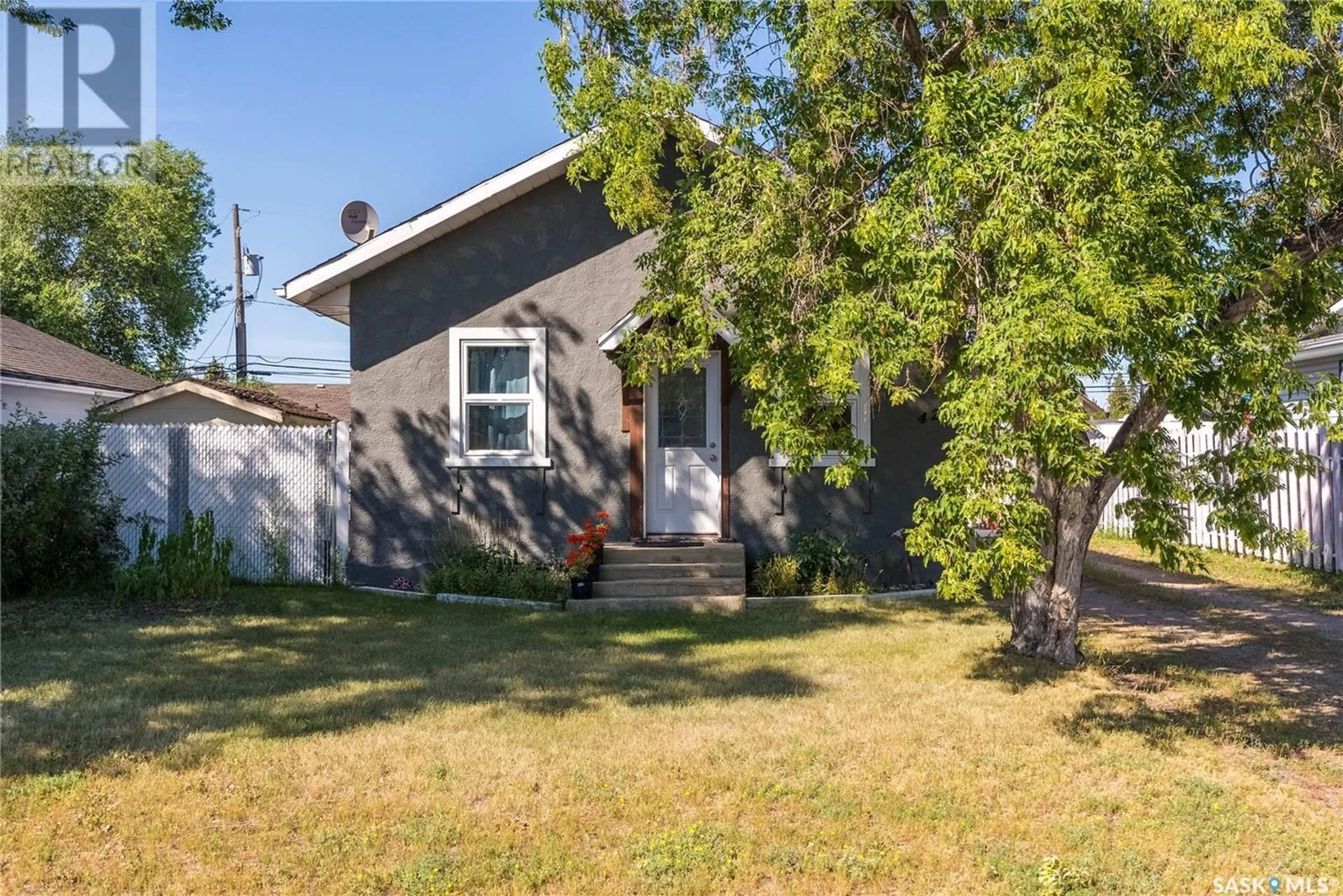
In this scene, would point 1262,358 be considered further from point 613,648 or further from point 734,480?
point 734,480

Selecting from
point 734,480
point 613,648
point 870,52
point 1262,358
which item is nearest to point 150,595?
point 613,648

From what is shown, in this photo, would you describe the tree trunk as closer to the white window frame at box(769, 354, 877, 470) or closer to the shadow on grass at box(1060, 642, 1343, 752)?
the shadow on grass at box(1060, 642, 1343, 752)

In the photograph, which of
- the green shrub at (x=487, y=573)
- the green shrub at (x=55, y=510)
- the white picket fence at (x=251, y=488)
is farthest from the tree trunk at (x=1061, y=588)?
the green shrub at (x=55, y=510)

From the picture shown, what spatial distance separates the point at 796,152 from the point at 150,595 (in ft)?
27.4

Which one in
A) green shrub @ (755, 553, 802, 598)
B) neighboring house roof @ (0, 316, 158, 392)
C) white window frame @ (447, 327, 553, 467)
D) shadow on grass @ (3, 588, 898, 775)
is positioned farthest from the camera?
neighboring house roof @ (0, 316, 158, 392)

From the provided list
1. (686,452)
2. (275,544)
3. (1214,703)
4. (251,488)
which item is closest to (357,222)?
(251,488)

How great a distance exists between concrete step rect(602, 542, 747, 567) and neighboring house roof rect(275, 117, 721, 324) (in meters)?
4.56

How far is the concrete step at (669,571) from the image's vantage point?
35.8ft

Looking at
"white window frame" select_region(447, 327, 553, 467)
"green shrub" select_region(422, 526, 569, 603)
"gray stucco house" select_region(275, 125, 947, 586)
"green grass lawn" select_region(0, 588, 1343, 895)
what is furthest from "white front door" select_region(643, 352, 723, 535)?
"green grass lawn" select_region(0, 588, 1343, 895)

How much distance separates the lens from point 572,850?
4.20 meters


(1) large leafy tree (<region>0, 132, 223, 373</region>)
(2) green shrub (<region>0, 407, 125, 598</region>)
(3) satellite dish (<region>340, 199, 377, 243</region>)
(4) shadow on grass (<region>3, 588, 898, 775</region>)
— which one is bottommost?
(4) shadow on grass (<region>3, 588, 898, 775</region>)

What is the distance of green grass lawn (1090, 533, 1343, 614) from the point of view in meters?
10.9

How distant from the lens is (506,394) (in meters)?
11.8

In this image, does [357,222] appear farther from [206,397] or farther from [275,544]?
[275,544]
